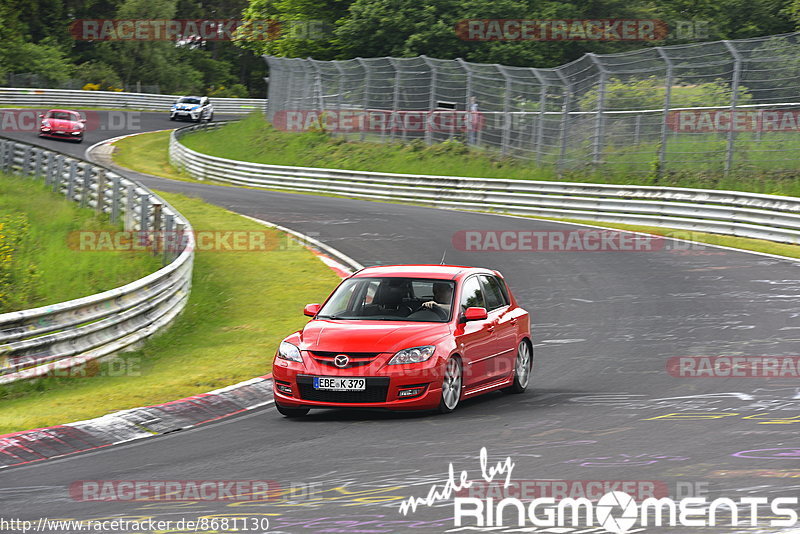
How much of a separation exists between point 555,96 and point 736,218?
29.5ft

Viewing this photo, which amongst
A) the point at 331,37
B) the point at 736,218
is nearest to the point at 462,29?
the point at 331,37

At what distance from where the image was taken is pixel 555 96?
32.0 m

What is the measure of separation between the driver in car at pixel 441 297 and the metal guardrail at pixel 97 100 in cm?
5189

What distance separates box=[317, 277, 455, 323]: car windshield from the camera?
10633mm

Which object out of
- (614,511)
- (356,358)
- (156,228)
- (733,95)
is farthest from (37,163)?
(614,511)

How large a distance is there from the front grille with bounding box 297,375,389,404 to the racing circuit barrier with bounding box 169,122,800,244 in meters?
15.3

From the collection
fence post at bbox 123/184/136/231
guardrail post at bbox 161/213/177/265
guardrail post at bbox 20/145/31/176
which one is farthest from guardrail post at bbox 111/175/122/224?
guardrail post at bbox 20/145/31/176

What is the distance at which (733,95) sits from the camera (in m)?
26.2

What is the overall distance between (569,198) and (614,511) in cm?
2331

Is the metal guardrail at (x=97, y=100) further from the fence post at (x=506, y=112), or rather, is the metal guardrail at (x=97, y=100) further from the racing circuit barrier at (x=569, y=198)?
the fence post at (x=506, y=112)

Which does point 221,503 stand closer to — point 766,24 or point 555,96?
point 555,96

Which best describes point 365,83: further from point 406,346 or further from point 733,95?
point 406,346

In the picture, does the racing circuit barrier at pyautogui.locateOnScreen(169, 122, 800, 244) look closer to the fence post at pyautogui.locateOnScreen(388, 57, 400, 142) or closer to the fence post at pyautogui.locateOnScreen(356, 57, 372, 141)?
the fence post at pyautogui.locateOnScreen(388, 57, 400, 142)

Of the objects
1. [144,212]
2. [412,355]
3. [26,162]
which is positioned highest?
[412,355]
